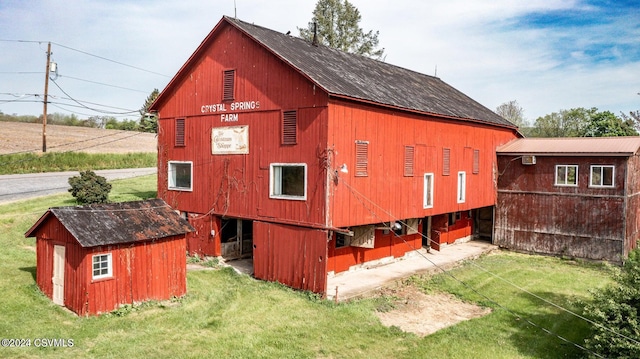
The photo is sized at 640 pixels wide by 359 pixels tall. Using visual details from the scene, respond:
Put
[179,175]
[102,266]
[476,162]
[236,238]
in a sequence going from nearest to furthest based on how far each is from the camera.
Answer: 1. [102,266]
2. [236,238]
3. [179,175]
4. [476,162]

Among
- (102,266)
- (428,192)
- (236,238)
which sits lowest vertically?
(236,238)

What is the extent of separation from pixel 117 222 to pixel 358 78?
12012mm

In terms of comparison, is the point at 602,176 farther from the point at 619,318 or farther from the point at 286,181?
the point at 286,181

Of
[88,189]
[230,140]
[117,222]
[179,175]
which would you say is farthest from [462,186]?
[88,189]

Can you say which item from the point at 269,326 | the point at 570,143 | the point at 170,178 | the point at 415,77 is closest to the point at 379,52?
the point at 415,77

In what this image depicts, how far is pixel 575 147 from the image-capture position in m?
25.8

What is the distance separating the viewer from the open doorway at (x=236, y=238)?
22.2m

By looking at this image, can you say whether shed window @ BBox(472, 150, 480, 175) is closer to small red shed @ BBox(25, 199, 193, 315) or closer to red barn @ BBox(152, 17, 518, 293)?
red barn @ BBox(152, 17, 518, 293)

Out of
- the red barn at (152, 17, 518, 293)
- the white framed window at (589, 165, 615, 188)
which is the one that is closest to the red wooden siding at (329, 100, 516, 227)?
the red barn at (152, 17, 518, 293)

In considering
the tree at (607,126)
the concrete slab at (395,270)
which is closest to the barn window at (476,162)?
the concrete slab at (395,270)

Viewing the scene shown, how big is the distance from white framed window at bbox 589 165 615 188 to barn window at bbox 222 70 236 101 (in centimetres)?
1925

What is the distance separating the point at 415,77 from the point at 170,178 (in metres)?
16.2

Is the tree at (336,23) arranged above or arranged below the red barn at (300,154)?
above

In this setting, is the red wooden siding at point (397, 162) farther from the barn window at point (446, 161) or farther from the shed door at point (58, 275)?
the shed door at point (58, 275)
